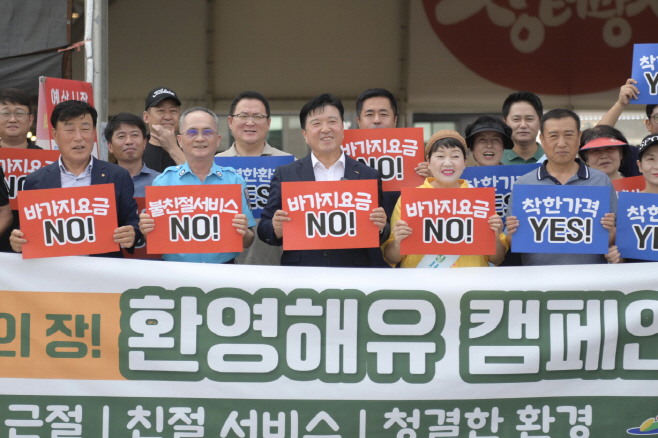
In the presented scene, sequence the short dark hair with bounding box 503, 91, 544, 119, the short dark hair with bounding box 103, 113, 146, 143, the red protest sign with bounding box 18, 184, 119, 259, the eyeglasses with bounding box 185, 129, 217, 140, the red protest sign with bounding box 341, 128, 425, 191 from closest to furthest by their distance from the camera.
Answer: the red protest sign with bounding box 18, 184, 119, 259 → the eyeglasses with bounding box 185, 129, 217, 140 → the red protest sign with bounding box 341, 128, 425, 191 → the short dark hair with bounding box 103, 113, 146, 143 → the short dark hair with bounding box 503, 91, 544, 119

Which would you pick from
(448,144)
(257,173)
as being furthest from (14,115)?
(448,144)

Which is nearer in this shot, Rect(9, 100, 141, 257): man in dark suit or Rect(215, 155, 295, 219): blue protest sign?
Rect(9, 100, 141, 257): man in dark suit

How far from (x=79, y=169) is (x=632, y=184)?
3.14 m

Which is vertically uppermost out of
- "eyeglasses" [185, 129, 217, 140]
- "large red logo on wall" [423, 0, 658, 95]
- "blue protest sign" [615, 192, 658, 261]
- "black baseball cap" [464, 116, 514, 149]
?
"large red logo on wall" [423, 0, 658, 95]

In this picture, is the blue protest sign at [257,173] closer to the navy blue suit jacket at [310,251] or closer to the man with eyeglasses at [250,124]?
the man with eyeglasses at [250,124]

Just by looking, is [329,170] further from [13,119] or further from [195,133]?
[13,119]

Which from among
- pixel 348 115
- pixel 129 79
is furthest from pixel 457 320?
pixel 129 79

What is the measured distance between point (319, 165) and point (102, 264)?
1.25m

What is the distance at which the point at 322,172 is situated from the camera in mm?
3854

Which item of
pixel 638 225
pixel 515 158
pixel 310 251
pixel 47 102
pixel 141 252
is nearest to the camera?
pixel 638 225

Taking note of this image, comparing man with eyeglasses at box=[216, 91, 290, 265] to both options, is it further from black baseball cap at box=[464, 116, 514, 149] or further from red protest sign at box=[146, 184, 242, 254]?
black baseball cap at box=[464, 116, 514, 149]

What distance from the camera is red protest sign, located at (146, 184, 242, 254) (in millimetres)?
3479

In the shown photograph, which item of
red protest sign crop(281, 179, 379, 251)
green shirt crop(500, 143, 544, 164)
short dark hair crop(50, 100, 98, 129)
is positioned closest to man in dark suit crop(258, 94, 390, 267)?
red protest sign crop(281, 179, 379, 251)

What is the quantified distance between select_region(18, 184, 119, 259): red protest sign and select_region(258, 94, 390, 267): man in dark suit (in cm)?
81
